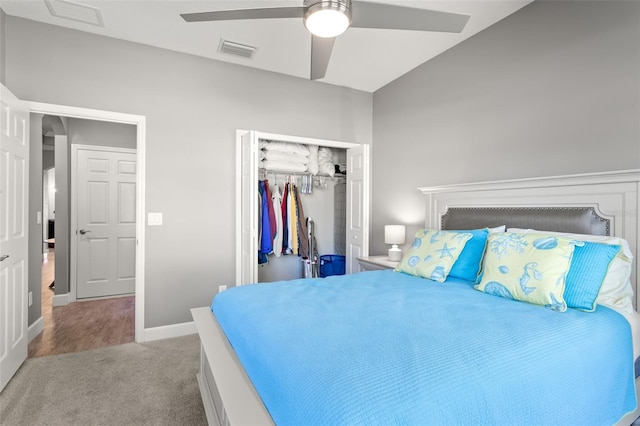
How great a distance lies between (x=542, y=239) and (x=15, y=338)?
3.54m

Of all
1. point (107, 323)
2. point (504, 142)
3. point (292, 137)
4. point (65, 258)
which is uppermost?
point (292, 137)

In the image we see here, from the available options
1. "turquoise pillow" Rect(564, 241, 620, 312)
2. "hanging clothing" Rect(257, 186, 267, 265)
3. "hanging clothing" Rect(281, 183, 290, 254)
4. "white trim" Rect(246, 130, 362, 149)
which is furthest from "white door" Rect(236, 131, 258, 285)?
"turquoise pillow" Rect(564, 241, 620, 312)

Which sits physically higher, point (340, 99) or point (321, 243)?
point (340, 99)

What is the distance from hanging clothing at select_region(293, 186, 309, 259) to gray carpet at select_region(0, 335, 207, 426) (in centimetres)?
169

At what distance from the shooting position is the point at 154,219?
2.99 meters

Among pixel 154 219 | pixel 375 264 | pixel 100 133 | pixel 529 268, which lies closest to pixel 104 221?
pixel 100 133

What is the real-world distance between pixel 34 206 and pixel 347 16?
10.3 ft

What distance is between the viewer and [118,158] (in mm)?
4453

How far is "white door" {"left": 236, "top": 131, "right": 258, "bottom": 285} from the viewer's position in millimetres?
3092

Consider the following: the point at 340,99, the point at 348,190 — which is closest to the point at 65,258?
the point at 348,190

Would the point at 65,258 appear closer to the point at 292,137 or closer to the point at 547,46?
the point at 292,137

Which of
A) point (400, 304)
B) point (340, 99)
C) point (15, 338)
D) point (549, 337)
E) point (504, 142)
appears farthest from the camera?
point (340, 99)

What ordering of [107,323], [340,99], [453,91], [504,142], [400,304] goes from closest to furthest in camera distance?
[400,304], [504,142], [453,91], [107,323], [340,99]

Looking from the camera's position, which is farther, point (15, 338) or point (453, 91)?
point (453, 91)
